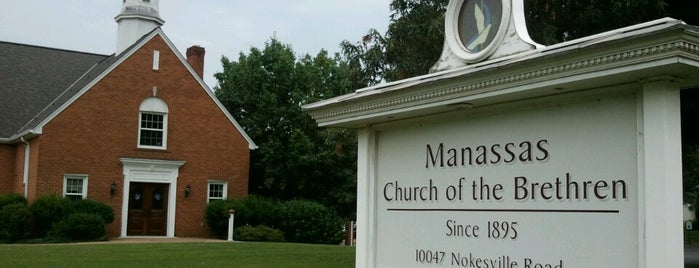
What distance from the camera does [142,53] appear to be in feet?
93.5

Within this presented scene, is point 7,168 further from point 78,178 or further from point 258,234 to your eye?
point 258,234

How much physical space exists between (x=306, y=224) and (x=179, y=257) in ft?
43.2

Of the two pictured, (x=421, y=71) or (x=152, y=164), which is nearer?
(x=421, y=71)

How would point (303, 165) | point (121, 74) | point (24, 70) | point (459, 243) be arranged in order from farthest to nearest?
point (303, 165)
point (24, 70)
point (121, 74)
point (459, 243)

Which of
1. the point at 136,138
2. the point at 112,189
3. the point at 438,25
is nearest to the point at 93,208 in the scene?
the point at 112,189

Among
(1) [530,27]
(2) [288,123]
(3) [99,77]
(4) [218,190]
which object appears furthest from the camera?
(2) [288,123]

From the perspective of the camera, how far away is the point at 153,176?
28.5m

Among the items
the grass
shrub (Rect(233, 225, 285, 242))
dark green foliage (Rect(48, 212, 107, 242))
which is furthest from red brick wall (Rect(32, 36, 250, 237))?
the grass

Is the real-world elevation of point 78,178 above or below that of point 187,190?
above

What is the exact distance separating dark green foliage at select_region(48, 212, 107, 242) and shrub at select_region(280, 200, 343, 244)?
7.13 meters

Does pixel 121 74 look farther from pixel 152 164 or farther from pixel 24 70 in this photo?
pixel 24 70

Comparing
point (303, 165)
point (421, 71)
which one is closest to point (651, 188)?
point (421, 71)

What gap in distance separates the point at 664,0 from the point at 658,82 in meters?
7.56

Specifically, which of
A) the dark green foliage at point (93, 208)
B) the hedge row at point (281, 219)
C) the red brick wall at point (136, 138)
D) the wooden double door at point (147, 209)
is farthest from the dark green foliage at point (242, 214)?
the dark green foliage at point (93, 208)
